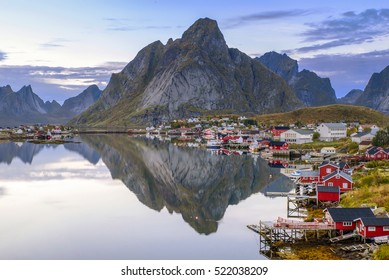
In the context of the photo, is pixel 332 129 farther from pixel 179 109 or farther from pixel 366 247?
pixel 179 109

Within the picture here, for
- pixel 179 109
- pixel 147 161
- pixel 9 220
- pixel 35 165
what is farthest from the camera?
pixel 179 109

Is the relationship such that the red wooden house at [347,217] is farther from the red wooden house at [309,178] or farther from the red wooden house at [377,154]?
the red wooden house at [377,154]

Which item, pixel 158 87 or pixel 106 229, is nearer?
pixel 106 229

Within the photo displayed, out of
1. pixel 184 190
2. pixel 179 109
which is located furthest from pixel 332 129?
pixel 179 109

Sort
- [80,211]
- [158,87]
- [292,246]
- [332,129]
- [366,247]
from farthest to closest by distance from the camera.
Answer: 1. [158,87]
2. [332,129]
3. [80,211]
4. [292,246]
5. [366,247]

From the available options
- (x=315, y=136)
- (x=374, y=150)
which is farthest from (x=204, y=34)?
(x=374, y=150)

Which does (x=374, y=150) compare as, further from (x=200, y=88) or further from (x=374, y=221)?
(x=200, y=88)

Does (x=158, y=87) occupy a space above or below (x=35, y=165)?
above

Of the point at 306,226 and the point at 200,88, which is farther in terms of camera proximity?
the point at 200,88

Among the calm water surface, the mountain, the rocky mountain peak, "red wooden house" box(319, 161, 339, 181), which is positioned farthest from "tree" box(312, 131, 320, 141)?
the rocky mountain peak
